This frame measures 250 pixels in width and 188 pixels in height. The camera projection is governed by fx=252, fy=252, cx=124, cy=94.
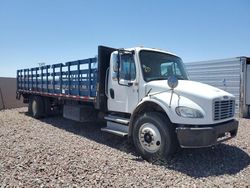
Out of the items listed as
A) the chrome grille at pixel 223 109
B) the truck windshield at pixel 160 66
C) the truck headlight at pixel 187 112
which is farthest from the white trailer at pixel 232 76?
the truck headlight at pixel 187 112

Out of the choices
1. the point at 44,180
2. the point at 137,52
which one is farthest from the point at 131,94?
the point at 44,180

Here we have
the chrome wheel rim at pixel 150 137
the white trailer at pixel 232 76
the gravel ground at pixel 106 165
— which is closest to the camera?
the gravel ground at pixel 106 165

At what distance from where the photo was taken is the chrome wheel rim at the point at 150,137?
16.7ft

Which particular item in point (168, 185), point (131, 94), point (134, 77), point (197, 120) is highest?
point (134, 77)

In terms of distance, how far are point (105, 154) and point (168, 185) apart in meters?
1.95

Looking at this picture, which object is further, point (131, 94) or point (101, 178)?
point (131, 94)

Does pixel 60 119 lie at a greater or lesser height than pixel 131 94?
lesser

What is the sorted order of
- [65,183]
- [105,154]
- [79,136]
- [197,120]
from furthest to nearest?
[79,136] < [105,154] < [197,120] < [65,183]

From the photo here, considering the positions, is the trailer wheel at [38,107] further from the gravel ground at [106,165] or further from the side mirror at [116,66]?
the side mirror at [116,66]

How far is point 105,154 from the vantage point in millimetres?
5562

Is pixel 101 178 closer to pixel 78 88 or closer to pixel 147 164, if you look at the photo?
pixel 147 164

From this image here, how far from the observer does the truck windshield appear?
5.79 metres

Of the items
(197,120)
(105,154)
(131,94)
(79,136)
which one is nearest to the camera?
(197,120)

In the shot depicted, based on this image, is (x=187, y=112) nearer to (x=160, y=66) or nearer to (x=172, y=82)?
(x=172, y=82)
